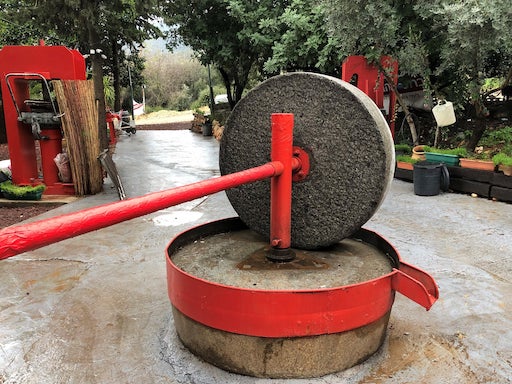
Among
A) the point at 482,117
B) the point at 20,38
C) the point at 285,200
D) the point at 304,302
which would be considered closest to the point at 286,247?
the point at 285,200

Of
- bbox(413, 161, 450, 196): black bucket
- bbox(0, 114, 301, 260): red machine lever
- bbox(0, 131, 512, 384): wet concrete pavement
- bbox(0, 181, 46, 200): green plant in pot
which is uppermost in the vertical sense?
bbox(0, 114, 301, 260): red machine lever

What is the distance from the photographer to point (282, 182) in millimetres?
2582

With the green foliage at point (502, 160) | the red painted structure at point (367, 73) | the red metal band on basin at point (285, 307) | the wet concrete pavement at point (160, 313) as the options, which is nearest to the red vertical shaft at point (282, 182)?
the red metal band on basin at point (285, 307)

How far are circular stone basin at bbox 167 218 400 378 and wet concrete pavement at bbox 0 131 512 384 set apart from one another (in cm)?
12

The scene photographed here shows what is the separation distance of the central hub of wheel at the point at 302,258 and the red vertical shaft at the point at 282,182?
1 cm

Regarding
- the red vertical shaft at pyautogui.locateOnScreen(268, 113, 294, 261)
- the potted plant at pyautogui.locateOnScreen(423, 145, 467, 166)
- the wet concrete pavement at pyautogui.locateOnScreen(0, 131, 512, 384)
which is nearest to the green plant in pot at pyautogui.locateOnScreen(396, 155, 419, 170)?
the potted plant at pyautogui.locateOnScreen(423, 145, 467, 166)

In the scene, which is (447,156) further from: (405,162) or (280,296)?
(280,296)

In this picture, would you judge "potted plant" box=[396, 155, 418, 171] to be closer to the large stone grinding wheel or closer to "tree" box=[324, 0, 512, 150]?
"tree" box=[324, 0, 512, 150]

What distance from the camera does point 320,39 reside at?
11.4 m

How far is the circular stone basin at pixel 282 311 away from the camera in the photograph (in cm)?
232

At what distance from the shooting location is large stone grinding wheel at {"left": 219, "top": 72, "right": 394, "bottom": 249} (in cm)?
265

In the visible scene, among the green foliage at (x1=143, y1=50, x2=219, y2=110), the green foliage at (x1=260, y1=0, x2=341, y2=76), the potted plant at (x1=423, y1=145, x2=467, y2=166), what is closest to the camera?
the potted plant at (x1=423, y1=145, x2=467, y2=166)

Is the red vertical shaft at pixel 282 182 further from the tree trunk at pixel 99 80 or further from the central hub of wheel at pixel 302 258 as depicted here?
the tree trunk at pixel 99 80

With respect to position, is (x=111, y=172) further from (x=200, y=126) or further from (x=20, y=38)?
(x=200, y=126)
